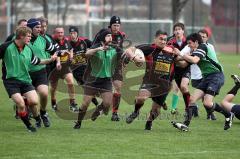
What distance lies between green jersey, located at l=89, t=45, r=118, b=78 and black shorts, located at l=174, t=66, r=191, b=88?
64.9 inches

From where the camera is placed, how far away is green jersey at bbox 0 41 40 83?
36.5ft

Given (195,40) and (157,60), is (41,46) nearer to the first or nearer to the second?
(157,60)

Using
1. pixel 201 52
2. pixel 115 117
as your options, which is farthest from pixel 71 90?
pixel 201 52

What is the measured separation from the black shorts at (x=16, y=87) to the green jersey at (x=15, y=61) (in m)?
0.06

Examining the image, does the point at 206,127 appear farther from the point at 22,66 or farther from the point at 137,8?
the point at 137,8

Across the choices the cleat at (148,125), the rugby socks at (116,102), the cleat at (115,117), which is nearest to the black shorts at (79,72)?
the rugby socks at (116,102)

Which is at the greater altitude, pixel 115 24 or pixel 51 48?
pixel 115 24

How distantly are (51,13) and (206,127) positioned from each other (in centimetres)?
4040

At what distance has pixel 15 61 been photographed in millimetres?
11203

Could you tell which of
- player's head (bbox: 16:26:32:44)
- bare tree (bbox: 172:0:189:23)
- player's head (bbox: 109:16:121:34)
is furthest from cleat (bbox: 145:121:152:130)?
bare tree (bbox: 172:0:189:23)

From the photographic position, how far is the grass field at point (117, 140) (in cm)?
941

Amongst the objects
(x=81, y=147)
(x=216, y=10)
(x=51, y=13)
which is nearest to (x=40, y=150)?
(x=81, y=147)

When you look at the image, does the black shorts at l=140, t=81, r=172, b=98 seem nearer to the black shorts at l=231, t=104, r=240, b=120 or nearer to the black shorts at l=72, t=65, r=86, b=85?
the black shorts at l=231, t=104, r=240, b=120

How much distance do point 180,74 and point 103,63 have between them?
228cm
